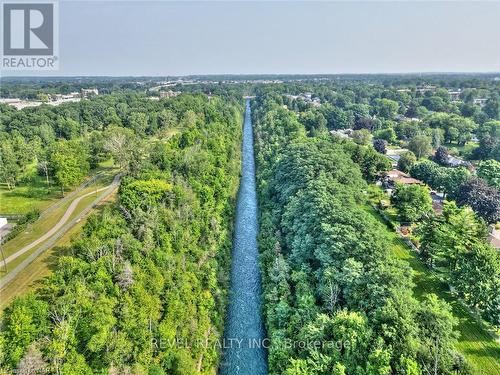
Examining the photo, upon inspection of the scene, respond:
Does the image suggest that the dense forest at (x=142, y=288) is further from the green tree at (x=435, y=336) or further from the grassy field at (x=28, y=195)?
the green tree at (x=435, y=336)

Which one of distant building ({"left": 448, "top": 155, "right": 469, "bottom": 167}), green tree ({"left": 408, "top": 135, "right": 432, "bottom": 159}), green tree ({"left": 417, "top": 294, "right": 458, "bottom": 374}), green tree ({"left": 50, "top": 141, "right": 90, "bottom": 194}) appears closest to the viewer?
green tree ({"left": 417, "top": 294, "right": 458, "bottom": 374})

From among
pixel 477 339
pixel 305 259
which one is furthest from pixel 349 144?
pixel 477 339

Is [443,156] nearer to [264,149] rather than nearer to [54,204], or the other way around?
[264,149]

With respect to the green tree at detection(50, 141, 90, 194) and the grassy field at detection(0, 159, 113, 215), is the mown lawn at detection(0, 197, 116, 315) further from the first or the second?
the green tree at detection(50, 141, 90, 194)

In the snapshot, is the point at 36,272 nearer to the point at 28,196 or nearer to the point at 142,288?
the point at 142,288

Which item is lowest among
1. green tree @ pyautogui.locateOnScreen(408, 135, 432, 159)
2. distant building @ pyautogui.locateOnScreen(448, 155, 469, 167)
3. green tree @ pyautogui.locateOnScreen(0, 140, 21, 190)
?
green tree @ pyautogui.locateOnScreen(0, 140, 21, 190)

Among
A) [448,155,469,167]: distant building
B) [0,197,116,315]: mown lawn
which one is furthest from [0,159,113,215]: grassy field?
[448,155,469,167]: distant building
